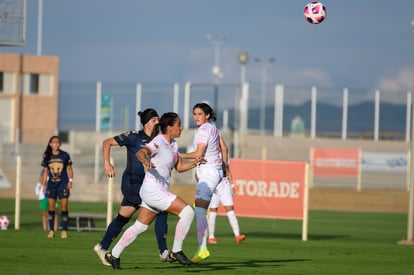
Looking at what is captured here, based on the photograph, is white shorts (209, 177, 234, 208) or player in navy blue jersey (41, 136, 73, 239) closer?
white shorts (209, 177, 234, 208)

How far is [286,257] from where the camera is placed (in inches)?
632

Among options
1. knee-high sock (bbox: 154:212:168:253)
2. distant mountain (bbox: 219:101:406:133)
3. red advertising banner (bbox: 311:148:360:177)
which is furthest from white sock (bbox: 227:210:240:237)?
distant mountain (bbox: 219:101:406:133)

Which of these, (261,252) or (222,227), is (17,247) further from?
(222,227)

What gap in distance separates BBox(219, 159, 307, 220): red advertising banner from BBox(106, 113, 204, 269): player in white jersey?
31.7ft

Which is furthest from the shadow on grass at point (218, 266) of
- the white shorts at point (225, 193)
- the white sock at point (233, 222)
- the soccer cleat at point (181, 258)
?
the white shorts at point (225, 193)

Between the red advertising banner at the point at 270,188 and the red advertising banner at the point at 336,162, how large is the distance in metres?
18.1

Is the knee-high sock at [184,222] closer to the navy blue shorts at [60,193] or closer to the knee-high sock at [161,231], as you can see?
the knee-high sock at [161,231]

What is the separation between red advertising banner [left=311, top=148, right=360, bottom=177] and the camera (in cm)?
4156

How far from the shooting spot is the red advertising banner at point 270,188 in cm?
2252

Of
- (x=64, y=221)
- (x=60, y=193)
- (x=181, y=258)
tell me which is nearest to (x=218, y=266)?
(x=181, y=258)

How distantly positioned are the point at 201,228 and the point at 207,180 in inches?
55.1

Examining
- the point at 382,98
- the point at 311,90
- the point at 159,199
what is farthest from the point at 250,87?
the point at 159,199

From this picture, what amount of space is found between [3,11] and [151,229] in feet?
20.8

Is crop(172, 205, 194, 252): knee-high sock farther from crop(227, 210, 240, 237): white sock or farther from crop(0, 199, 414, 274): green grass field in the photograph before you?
crop(227, 210, 240, 237): white sock
